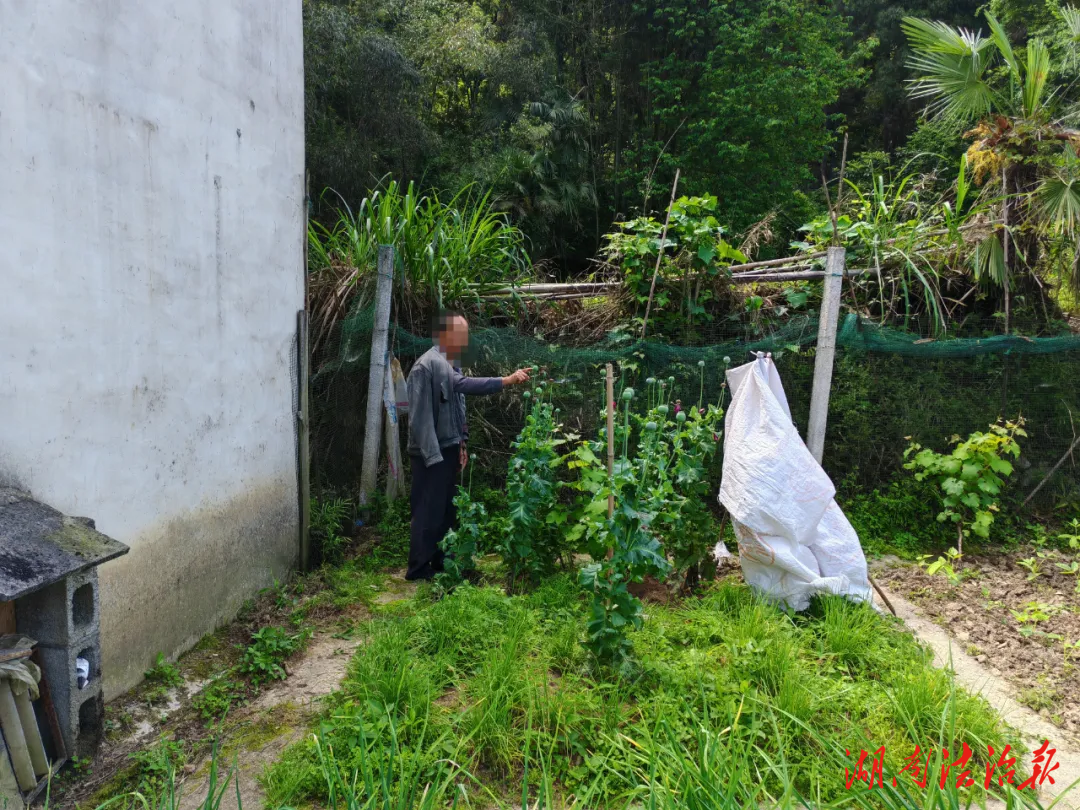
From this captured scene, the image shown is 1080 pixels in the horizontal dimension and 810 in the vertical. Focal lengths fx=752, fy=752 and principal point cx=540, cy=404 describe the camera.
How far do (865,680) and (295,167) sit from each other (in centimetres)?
414

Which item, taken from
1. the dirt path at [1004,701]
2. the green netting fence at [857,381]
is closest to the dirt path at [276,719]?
the green netting fence at [857,381]

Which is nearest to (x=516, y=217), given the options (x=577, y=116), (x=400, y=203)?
(x=577, y=116)

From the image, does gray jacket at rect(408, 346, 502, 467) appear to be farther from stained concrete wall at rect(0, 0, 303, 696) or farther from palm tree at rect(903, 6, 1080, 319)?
palm tree at rect(903, 6, 1080, 319)

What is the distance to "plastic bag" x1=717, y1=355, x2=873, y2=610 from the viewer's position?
12.4 ft

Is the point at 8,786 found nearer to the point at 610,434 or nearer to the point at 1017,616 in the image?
the point at 610,434

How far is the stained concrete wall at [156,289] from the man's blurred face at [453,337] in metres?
0.93

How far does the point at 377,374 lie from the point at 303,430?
0.83 metres

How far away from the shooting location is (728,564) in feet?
15.4

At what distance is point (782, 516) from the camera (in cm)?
377

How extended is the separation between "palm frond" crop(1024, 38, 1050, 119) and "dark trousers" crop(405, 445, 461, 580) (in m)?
5.17

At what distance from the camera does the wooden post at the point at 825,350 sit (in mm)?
4855

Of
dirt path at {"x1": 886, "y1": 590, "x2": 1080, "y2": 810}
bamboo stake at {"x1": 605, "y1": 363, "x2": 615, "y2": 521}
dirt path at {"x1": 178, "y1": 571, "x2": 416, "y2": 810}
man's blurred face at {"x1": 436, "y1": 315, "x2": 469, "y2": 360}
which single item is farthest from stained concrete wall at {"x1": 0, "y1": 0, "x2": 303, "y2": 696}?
dirt path at {"x1": 886, "y1": 590, "x2": 1080, "y2": 810}

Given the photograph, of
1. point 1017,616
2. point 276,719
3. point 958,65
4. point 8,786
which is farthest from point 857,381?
point 8,786

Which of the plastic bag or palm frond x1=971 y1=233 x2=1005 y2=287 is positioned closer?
the plastic bag
